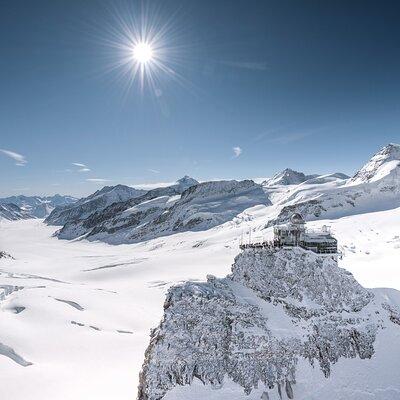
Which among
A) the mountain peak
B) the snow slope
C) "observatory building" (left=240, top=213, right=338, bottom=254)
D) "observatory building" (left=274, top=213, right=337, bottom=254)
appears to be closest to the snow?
the snow slope

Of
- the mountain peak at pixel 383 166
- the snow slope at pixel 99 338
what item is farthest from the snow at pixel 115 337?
the mountain peak at pixel 383 166

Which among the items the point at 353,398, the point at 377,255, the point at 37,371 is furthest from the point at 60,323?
the point at 377,255

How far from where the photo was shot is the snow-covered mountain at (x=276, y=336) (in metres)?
27.1

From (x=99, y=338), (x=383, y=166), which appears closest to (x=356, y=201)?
(x=383, y=166)

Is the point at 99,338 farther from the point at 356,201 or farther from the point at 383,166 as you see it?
the point at 383,166

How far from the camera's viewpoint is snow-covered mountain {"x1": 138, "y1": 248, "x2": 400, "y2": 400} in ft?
88.8

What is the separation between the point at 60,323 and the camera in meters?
47.2

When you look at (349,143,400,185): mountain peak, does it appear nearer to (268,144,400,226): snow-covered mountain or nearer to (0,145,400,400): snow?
(268,144,400,226): snow-covered mountain

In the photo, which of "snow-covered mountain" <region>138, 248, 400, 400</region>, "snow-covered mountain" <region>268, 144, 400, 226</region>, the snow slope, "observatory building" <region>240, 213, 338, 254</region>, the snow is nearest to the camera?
"snow-covered mountain" <region>138, 248, 400, 400</region>

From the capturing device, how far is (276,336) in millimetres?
29672

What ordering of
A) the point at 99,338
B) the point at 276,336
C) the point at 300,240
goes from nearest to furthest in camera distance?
the point at 276,336, the point at 300,240, the point at 99,338

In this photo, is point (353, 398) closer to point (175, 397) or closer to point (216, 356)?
point (216, 356)

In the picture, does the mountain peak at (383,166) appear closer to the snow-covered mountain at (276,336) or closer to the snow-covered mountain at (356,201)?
the snow-covered mountain at (356,201)

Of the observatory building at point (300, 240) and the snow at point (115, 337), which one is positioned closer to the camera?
the snow at point (115, 337)
